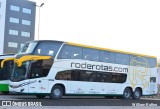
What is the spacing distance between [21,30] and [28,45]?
56.8m

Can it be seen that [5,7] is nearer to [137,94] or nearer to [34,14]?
[34,14]

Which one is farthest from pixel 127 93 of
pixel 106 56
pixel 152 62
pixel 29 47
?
pixel 29 47

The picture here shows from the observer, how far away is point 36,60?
21.4 metres

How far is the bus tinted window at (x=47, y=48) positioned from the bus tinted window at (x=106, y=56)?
165 inches

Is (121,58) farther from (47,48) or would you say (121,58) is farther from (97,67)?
(47,48)

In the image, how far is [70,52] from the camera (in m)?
23.0

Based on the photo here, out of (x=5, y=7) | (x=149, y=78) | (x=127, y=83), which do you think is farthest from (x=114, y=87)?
(x=5, y=7)

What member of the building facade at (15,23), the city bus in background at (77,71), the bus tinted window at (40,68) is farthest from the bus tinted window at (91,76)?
the building facade at (15,23)

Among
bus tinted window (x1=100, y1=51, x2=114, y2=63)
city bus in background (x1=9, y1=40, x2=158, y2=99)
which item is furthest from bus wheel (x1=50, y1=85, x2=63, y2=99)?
bus tinted window (x1=100, y1=51, x2=114, y2=63)

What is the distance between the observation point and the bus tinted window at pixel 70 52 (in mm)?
22480

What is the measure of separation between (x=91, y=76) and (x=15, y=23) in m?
54.4

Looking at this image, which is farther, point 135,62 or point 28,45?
point 135,62

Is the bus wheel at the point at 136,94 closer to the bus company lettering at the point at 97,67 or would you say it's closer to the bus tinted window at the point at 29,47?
the bus company lettering at the point at 97,67

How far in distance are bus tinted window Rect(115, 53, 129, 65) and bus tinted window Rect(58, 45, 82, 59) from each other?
3922 millimetres
